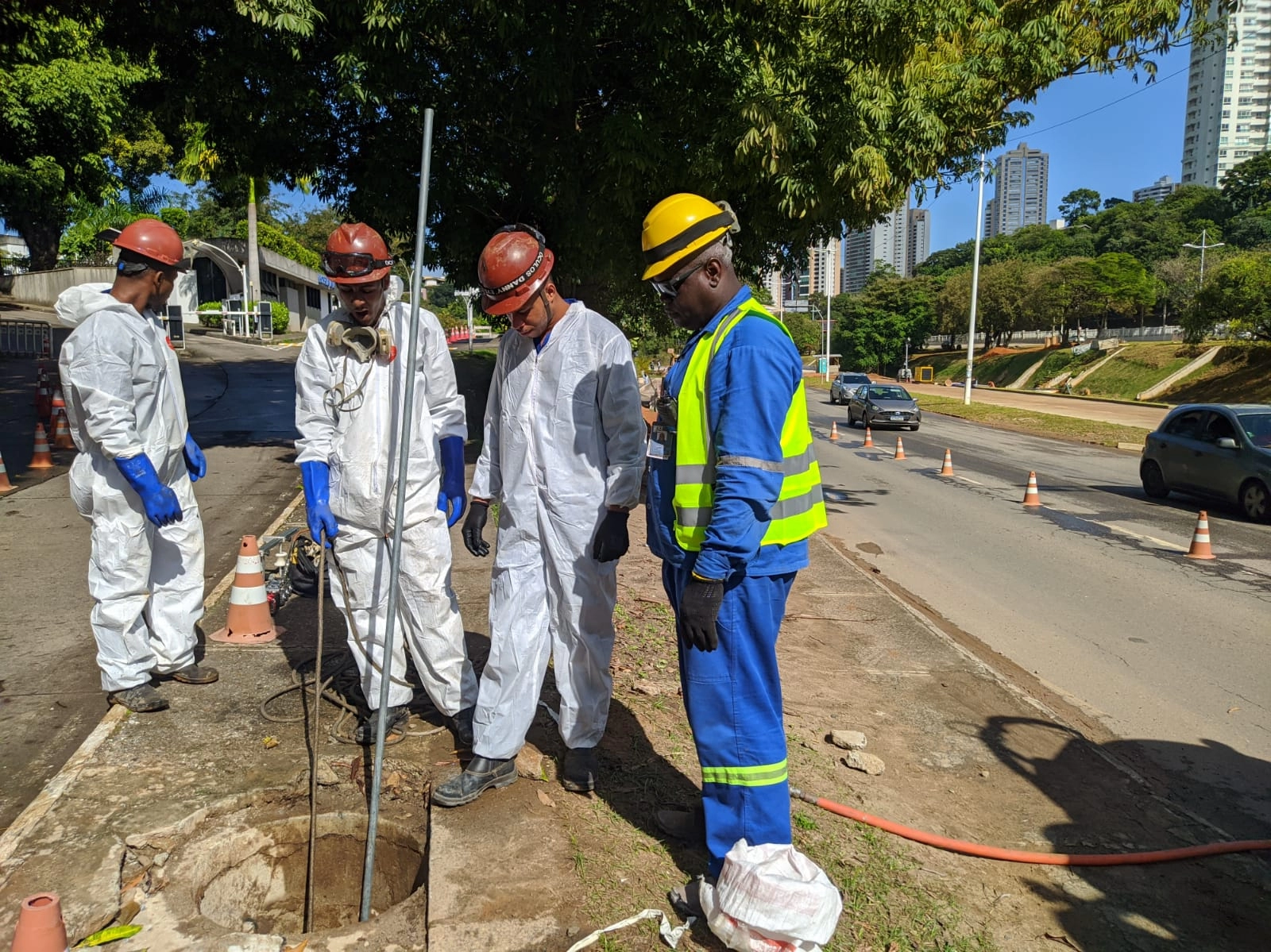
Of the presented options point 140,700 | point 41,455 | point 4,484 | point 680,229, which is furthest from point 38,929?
point 41,455

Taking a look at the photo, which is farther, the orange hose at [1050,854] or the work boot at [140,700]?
the work boot at [140,700]

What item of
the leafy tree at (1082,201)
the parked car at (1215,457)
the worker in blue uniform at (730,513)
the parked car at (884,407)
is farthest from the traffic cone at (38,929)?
the leafy tree at (1082,201)

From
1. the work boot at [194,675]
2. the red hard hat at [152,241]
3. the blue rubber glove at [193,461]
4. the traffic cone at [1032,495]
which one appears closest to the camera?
the red hard hat at [152,241]

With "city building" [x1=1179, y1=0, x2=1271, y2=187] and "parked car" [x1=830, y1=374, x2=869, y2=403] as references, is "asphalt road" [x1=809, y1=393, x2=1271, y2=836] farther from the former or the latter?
"city building" [x1=1179, y1=0, x2=1271, y2=187]

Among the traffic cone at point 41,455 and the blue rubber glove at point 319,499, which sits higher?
the blue rubber glove at point 319,499

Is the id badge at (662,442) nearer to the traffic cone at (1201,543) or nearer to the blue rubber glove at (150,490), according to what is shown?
the blue rubber glove at (150,490)

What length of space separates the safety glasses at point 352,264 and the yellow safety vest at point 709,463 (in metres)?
1.53

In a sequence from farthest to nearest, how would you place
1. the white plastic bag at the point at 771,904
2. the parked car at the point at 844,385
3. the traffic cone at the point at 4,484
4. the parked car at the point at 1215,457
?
1. the parked car at the point at 844,385
2. the parked car at the point at 1215,457
3. the traffic cone at the point at 4,484
4. the white plastic bag at the point at 771,904

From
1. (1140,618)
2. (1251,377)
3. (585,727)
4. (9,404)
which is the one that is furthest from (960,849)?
(1251,377)

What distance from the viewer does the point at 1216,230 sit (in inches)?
2921

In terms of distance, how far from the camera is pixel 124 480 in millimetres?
4285

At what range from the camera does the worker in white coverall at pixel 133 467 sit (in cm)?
415

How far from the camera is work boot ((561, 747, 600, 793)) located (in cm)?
367

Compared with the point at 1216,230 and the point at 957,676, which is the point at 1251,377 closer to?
the point at 957,676
